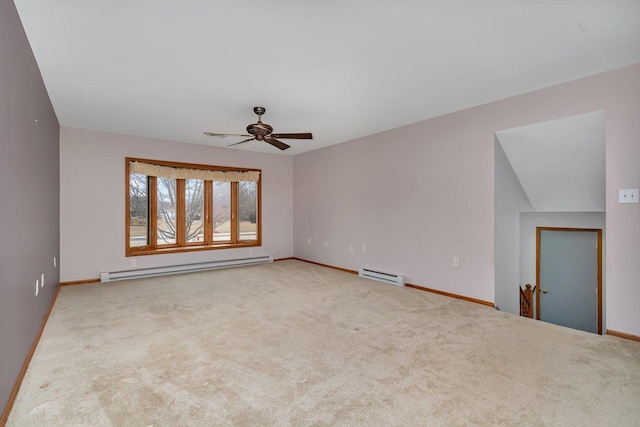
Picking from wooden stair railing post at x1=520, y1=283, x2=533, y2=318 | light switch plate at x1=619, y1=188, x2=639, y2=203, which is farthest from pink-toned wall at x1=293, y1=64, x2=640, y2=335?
wooden stair railing post at x1=520, y1=283, x2=533, y2=318

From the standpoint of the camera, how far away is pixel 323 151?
6105 mm

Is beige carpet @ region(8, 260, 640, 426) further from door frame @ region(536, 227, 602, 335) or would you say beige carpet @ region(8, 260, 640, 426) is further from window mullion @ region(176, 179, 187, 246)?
window mullion @ region(176, 179, 187, 246)

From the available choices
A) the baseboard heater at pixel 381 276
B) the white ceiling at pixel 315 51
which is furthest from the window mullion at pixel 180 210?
the baseboard heater at pixel 381 276

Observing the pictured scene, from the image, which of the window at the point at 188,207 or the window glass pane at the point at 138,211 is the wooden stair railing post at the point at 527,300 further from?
the window glass pane at the point at 138,211

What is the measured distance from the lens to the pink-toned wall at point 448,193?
9.00 feet

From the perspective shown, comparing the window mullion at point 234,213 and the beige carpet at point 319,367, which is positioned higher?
the window mullion at point 234,213

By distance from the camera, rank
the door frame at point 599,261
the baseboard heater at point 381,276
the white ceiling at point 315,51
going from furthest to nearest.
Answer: the baseboard heater at point 381,276 < the door frame at point 599,261 < the white ceiling at point 315,51

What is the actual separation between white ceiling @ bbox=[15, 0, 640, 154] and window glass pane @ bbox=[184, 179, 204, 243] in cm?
207

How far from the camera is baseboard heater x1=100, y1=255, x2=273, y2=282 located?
487 centimetres

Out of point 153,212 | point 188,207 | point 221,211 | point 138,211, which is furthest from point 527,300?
point 138,211

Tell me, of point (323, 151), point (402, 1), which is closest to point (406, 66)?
point (402, 1)

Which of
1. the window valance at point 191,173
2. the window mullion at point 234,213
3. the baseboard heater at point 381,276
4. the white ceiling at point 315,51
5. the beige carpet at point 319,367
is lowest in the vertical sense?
the beige carpet at point 319,367

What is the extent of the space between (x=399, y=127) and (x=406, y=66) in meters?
2.01

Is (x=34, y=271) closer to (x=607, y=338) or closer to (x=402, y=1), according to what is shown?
(x=402, y=1)
